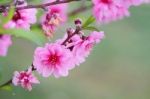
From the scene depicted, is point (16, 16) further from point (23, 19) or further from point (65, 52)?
point (65, 52)

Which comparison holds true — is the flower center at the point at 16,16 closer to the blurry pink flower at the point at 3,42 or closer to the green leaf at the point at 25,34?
the blurry pink flower at the point at 3,42

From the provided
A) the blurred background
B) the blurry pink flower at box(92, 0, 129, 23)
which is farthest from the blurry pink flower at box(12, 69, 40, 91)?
Answer: the blurred background

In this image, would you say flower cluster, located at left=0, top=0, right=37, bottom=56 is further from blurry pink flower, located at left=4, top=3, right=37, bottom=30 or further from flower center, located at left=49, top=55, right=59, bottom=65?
flower center, located at left=49, top=55, right=59, bottom=65

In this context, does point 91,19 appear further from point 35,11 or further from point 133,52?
point 133,52

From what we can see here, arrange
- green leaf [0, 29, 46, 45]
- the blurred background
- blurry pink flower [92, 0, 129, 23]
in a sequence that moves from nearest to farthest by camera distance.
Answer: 1. green leaf [0, 29, 46, 45]
2. blurry pink flower [92, 0, 129, 23]
3. the blurred background

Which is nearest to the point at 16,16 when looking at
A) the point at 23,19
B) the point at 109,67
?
the point at 23,19

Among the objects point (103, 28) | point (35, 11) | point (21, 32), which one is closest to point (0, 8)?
point (35, 11)

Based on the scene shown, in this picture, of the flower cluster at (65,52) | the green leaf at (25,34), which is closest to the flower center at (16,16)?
the flower cluster at (65,52)
